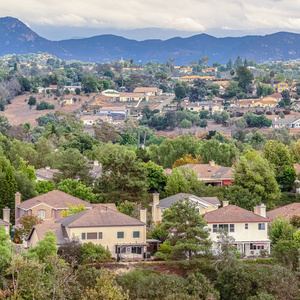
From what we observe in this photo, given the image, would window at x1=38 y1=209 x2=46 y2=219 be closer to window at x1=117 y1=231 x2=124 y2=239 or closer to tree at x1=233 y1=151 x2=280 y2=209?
window at x1=117 y1=231 x2=124 y2=239

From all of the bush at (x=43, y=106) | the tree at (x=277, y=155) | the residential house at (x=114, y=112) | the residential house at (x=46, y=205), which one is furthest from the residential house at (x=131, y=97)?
the residential house at (x=46, y=205)

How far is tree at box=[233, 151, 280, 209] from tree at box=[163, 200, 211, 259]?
12709 mm

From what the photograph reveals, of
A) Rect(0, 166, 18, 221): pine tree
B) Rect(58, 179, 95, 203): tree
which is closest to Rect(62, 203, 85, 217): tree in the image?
Rect(0, 166, 18, 221): pine tree

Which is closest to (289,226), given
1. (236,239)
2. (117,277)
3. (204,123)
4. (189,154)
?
(236,239)

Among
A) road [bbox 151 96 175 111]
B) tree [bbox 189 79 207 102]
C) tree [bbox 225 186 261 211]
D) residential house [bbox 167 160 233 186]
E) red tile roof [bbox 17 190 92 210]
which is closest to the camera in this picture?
red tile roof [bbox 17 190 92 210]

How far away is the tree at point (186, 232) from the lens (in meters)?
39.8

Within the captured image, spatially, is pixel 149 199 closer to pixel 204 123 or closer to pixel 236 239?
pixel 236 239

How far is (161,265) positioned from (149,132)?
6905cm

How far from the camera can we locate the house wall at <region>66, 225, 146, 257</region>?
40469 mm

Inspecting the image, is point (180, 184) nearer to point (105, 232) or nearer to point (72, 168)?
point (72, 168)

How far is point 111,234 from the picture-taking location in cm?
4091

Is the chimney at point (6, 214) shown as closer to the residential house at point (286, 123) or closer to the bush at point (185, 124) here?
the bush at point (185, 124)

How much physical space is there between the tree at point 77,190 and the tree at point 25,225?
272 inches

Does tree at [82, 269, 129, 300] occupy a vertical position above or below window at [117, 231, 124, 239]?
below
